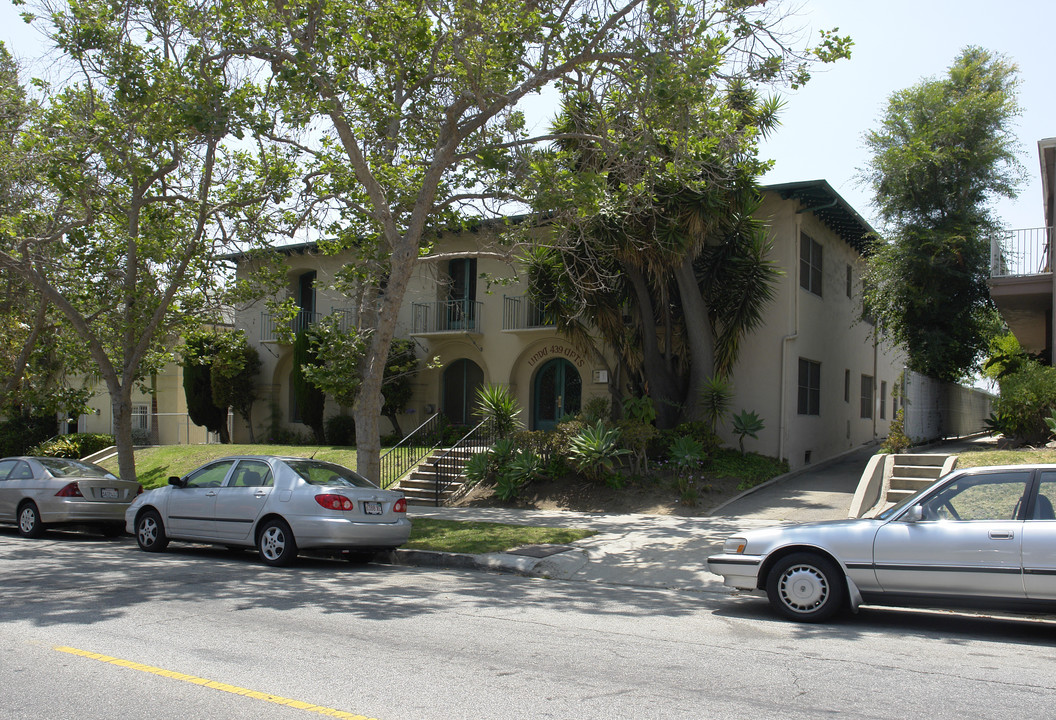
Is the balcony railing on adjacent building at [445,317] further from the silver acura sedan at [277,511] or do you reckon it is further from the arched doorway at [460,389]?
the silver acura sedan at [277,511]

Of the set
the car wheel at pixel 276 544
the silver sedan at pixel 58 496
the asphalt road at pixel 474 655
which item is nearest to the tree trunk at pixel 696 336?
the asphalt road at pixel 474 655

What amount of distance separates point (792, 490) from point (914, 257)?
578cm

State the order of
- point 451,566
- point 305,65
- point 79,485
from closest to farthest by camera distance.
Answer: point 451,566, point 305,65, point 79,485

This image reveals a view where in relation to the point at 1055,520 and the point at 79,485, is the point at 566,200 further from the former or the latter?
the point at 79,485

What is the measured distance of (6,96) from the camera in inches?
679

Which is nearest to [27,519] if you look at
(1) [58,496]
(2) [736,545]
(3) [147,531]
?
(1) [58,496]

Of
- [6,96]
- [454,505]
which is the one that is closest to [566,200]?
[454,505]

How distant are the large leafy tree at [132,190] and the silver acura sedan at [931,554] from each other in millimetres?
9739

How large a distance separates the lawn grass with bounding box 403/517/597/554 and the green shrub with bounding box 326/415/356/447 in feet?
35.6

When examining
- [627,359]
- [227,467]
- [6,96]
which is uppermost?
[6,96]

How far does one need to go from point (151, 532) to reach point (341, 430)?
40.2ft

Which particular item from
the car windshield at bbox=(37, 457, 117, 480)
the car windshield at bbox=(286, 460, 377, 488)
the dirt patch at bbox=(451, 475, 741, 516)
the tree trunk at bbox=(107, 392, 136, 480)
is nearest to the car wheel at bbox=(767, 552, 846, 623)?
the car windshield at bbox=(286, 460, 377, 488)

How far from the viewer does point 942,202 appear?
1867cm

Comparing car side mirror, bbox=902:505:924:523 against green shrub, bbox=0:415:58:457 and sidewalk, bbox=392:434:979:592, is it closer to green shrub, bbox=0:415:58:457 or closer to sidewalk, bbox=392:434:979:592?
sidewalk, bbox=392:434:979:592
